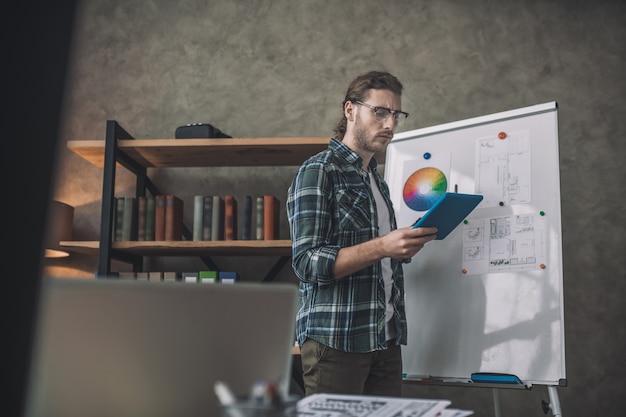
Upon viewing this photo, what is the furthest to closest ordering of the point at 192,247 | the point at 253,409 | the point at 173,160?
the point at 173,160 < the point at 192,247 < the point at 253,409

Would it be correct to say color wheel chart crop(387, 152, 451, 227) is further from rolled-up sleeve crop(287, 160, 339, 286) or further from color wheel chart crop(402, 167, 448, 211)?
rolled-up sleeve crop(287, 160, 339, 286)

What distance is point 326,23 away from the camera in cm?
350

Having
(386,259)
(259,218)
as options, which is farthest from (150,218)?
(386,259)

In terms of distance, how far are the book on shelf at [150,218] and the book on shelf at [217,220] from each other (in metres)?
0.29

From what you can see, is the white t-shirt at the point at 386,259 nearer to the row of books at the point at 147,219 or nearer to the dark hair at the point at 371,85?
the dark hair at the point at 371,85

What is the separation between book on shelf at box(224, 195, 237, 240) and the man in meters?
1.01

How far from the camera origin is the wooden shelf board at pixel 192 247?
2.88 metres

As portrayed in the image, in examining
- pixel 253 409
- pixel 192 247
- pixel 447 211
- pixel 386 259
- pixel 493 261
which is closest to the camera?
pixel 253 409

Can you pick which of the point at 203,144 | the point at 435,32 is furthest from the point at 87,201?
the point at 435,32

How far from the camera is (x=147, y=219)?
118 inches

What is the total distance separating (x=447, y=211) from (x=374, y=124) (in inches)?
15.5

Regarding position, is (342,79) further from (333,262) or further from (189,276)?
(333,262)

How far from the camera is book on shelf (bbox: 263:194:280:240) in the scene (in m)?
2.94

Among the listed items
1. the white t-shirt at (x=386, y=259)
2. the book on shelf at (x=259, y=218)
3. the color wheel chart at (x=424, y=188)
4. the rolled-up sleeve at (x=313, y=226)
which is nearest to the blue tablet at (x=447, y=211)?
the white t-shirt at (x=386, y=259)
